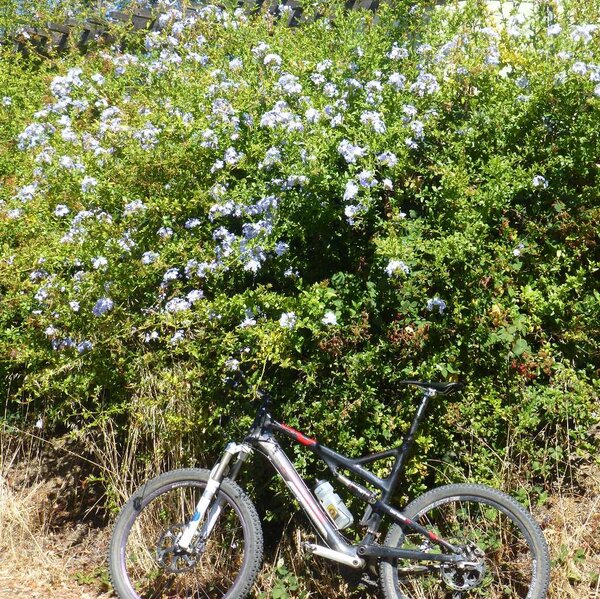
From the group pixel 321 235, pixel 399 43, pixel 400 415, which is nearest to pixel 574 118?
pixel 399 43

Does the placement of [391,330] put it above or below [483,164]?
below

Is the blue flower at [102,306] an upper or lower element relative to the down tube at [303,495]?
upper

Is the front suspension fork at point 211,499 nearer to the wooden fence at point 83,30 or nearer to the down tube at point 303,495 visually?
the down tube at point 303,495

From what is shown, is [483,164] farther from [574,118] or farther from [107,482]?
[107,482]

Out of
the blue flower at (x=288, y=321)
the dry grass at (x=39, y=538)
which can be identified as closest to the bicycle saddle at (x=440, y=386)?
the blue flower at (x=288, y=321)

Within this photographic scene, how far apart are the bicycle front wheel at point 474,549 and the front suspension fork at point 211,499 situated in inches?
28.9

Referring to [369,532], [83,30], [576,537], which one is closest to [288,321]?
[369,532]

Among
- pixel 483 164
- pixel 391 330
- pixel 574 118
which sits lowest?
pixel 391 330

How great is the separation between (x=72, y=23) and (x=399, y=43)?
13.1ft

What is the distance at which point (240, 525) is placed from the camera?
3922 millimetres

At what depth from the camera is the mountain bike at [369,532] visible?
3.43 m

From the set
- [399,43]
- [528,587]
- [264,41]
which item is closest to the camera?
[528,587]

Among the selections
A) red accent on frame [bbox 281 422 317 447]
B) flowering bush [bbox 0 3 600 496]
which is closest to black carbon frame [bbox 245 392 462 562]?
red accent on frame [bbox 281 422 317 447]

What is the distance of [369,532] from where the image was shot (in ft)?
11.6
